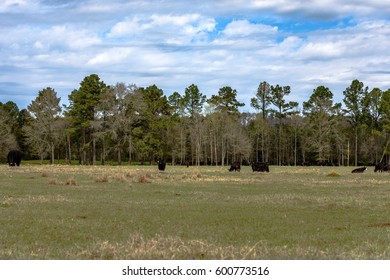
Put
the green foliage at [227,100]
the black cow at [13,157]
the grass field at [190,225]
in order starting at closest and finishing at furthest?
the grass field at [190,225]
the black cow at [13,157]
the green foliage at [227,100]

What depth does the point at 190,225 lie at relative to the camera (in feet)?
51.6

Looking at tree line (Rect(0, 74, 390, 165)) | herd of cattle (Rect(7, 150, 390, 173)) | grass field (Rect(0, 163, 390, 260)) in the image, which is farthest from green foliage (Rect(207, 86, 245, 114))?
grass field (Rect(0, 163, 390, 260))

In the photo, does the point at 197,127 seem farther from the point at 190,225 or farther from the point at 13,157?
the point at 190,225

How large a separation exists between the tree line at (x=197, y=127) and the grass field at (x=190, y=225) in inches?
2668

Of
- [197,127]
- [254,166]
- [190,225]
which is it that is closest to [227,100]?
[197,127]

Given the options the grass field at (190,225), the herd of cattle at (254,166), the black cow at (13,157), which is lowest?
the grass field at (190,225)

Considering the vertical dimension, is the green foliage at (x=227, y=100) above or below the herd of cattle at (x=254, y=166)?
above

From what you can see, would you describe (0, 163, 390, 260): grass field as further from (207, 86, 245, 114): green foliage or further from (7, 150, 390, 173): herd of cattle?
(207, 86, 245, 114): green foliage

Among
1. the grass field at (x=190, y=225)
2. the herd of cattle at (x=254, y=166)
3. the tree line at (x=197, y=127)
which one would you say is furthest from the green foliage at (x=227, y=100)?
the grass field at (x=190, y=225)

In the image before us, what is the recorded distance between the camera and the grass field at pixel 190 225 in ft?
35.2

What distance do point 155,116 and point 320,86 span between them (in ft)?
121

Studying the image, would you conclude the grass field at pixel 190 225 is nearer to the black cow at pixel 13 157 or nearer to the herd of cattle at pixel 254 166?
the herd of cattle at pixel 254 166

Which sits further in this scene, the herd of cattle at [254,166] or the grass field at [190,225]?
the herd of cattle at [254,166]

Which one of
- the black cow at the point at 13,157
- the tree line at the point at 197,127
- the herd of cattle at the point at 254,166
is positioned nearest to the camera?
the herd of cattle at the point at 254,166
